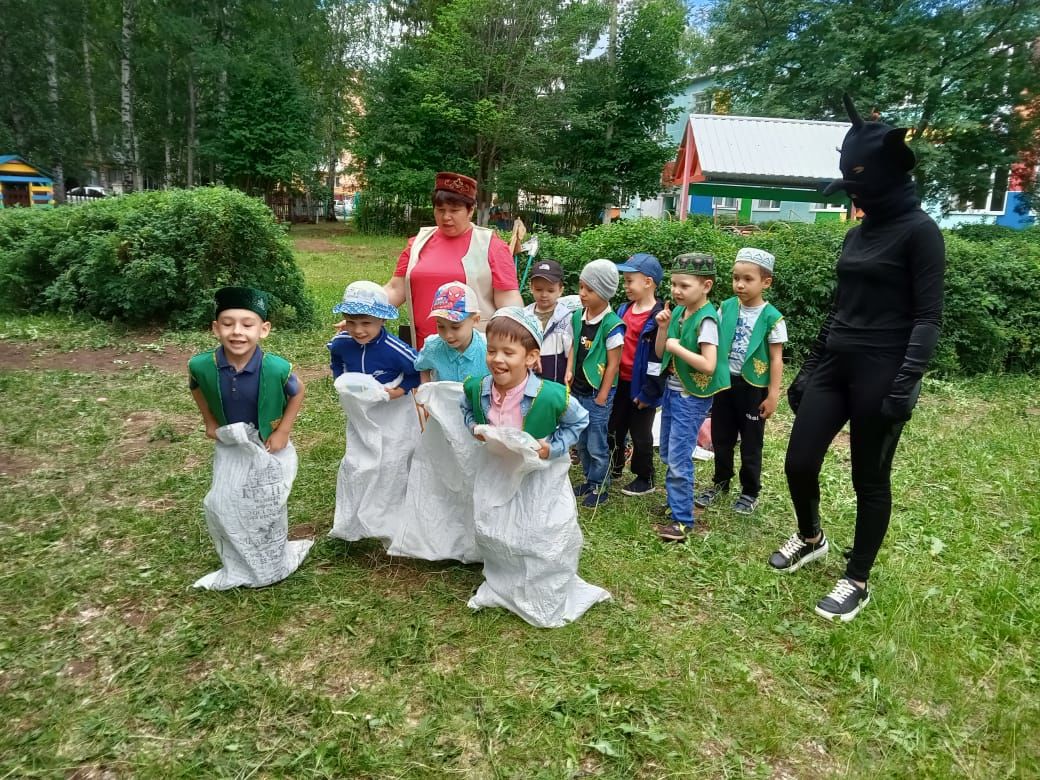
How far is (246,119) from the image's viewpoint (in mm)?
25922

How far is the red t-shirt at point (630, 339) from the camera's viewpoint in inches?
160

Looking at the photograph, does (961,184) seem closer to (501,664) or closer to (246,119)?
(501,664)

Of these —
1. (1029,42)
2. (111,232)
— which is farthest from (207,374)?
(1029,42)

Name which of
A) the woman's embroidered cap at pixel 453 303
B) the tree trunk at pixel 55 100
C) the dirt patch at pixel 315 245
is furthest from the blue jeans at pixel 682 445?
the tree trunk at pixel 55 100

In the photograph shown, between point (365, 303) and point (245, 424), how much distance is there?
75cm

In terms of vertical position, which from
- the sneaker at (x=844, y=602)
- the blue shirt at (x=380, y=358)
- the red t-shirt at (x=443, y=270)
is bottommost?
the sneaker at (x=844, y=602)

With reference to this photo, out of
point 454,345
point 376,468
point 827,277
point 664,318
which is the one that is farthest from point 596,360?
point 827,277

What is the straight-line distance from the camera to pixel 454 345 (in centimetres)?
309

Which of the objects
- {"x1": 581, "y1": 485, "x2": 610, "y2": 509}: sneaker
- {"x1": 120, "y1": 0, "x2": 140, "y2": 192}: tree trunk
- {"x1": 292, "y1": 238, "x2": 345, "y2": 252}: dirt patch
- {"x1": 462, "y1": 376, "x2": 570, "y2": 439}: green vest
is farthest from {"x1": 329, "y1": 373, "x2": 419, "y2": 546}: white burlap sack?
{"x1": 120, "y1": 0, "x2": 140, "y2": 192}: tree trunk

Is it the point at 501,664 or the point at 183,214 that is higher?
the point at 183,214

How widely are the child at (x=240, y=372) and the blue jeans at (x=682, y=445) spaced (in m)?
2.06

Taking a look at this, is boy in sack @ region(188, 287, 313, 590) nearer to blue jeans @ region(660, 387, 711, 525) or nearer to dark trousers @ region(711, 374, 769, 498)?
blue jeans @ region(660, 387, 711, 525)

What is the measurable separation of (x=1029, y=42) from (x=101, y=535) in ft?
85.1

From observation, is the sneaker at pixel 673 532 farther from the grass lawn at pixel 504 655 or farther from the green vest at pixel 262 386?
the green vest at pixel 262 386
